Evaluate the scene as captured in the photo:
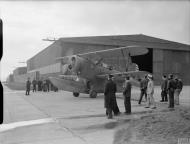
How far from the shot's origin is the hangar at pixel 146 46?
47.2 m

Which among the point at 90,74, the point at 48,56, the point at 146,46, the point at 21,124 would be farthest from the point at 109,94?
the point at 48,56

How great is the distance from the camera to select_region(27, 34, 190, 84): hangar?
155 ft

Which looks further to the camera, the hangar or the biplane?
the hangar

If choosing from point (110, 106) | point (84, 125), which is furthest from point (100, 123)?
point (110, 106)

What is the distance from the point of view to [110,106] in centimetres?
1030

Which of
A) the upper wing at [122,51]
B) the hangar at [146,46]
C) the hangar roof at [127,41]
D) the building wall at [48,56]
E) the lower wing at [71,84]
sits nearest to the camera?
the upper wing at [122,51]

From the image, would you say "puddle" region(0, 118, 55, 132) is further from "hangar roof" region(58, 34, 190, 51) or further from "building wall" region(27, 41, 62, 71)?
"hangar roof" region(58, 34, 190, 51)

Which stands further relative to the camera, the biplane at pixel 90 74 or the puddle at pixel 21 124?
the biplane at pixel 90 74

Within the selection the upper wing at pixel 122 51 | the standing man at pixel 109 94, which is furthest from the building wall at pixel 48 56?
the standing man at pixel 109 94

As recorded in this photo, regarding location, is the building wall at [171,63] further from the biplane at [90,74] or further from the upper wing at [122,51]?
the biplane at [90,74]

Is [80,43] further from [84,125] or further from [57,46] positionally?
[84,125]

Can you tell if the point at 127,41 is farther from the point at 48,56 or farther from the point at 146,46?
the point at 48,56

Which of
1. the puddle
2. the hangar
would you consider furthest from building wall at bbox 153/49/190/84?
the puddle

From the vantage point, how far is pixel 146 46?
5306 cm
